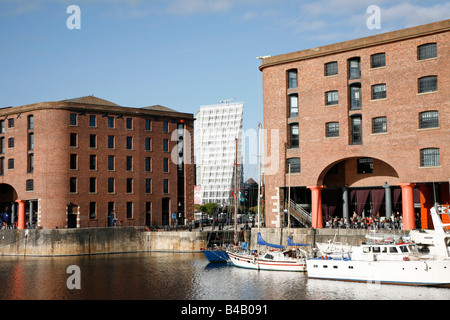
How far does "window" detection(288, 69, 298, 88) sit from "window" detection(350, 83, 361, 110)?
6467 millimetres

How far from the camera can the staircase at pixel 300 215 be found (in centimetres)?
6925

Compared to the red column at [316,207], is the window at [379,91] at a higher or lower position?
higher

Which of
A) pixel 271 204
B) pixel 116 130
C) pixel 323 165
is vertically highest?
pixel 116 130

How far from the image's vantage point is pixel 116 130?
88562mm

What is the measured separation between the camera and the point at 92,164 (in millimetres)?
86812

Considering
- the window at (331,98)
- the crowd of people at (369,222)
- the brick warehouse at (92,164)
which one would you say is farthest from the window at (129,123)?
the crowd of people at (369,222)

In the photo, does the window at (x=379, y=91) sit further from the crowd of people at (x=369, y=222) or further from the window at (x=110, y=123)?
the window at (x=110, y=123)

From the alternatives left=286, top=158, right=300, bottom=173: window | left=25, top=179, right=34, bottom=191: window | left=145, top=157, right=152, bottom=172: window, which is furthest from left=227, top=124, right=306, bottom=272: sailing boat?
left=25, top=179, right=34, bottom=191: window

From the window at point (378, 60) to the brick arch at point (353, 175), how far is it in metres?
9.63

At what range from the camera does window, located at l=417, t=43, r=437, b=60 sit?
196 ft
